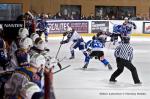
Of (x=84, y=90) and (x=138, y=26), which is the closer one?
(x=84, y=90)

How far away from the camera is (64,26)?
74.0 ft

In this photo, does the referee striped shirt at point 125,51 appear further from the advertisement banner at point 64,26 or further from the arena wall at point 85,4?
the arena wall at point 85,4

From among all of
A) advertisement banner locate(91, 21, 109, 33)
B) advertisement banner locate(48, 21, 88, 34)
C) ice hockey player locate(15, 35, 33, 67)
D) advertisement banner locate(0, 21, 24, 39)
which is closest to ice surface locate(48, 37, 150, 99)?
advertisement banner locate(0, 21, 24, 39)

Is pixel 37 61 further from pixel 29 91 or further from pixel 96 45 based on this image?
pixel 96 45

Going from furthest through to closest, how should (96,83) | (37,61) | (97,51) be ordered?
1. (97,51)
2. (96,83)
3. (37,61)

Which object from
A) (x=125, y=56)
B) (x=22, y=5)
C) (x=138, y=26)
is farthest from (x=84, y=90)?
(x=22, y=5)

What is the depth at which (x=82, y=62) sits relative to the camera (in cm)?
1332

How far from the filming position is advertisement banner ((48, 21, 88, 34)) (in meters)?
22.3

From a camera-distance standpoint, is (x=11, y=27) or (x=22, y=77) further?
(x=11, y=27)

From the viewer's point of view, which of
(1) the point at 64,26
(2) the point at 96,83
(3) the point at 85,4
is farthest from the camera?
(3) the point at 85,4

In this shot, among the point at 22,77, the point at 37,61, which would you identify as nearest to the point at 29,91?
the point at 22,77

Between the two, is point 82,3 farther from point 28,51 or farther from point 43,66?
point 43,66

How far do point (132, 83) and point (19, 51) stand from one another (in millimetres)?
3850

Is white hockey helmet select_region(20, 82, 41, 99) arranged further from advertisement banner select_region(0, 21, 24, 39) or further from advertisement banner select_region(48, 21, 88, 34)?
advertisement banner select_region(48, 21, 88, 34)
